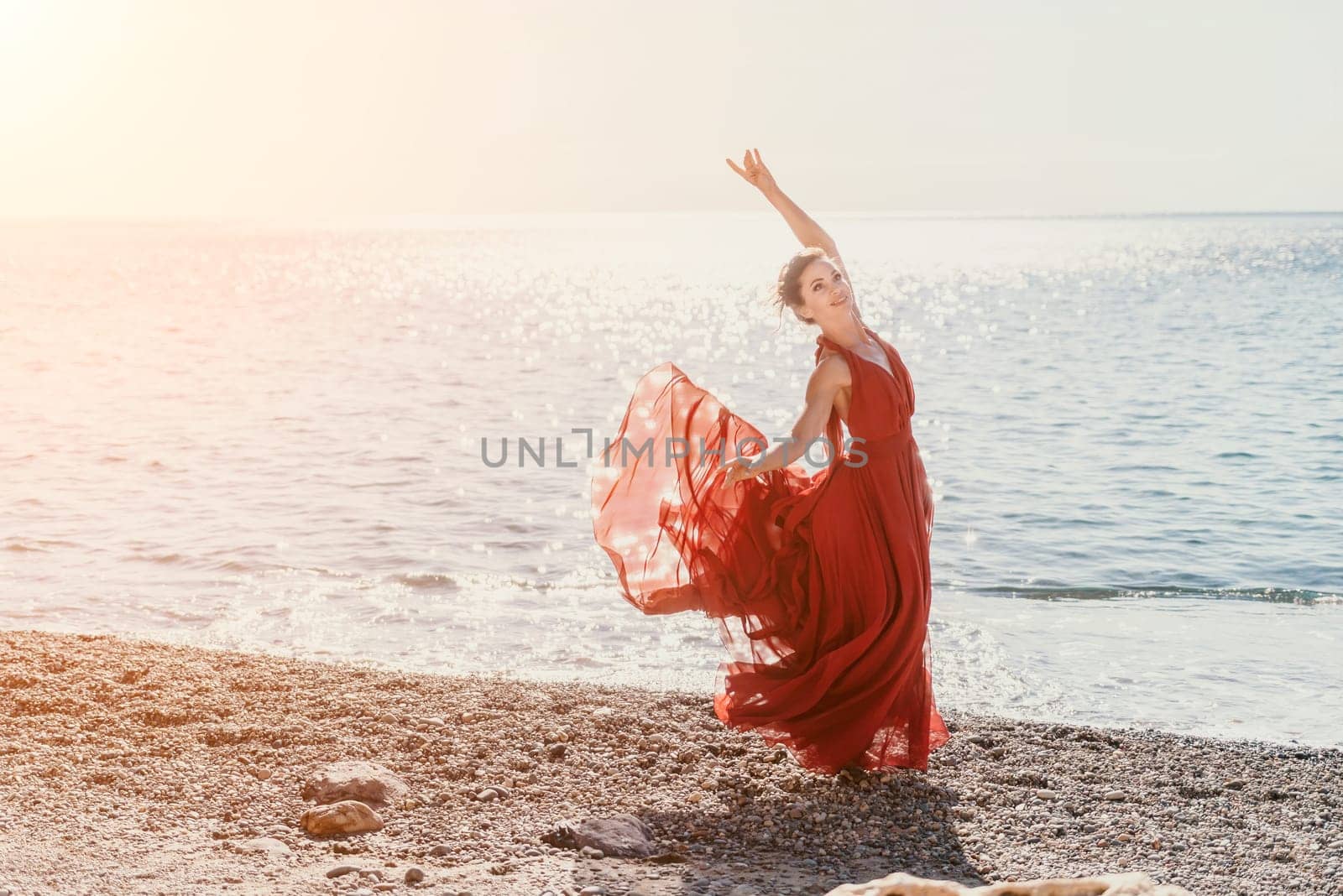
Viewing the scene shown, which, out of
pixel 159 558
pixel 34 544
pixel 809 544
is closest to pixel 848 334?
pixel 809 544

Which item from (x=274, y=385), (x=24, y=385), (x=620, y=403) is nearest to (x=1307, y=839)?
(x=620, y=403)

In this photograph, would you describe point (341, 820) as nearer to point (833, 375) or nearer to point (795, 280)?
point (833, 375)

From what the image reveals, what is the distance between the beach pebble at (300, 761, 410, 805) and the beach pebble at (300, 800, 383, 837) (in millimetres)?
176

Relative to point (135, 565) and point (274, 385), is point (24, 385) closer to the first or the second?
point (274, 385)

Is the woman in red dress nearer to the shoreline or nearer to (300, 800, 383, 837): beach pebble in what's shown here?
the shoreline

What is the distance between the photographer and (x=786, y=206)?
18.3ft

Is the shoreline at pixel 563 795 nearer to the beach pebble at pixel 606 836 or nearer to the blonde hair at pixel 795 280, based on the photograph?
the beach pebble at pixel 606 836

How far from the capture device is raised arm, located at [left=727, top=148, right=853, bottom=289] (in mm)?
5398

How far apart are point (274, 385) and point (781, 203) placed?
62.1 feet

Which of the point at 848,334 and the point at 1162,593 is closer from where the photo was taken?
the point at 848,334

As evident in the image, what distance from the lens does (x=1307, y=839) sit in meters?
4.60

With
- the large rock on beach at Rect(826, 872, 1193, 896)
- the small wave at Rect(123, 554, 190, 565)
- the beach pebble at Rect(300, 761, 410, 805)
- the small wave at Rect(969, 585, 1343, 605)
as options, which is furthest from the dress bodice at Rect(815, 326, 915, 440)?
the small wave at Rect(123, 554, 190, 565)

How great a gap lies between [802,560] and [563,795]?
4.38 feet

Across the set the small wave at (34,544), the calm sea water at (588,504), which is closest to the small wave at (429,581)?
the calm sea water at (588,504)
